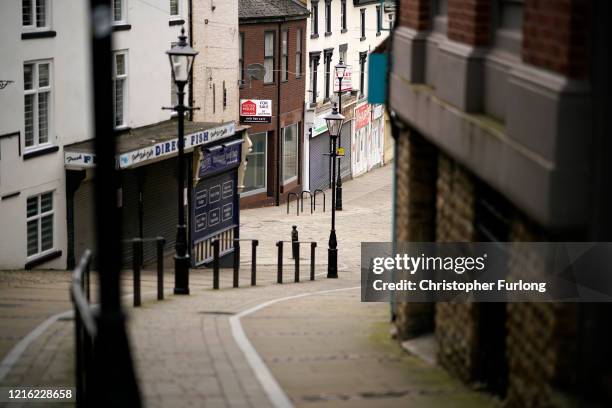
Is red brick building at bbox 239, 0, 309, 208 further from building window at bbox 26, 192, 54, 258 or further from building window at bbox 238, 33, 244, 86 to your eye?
building window at bbox 26, 192, 54, 258

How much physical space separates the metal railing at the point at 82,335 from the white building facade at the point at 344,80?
3718 cm

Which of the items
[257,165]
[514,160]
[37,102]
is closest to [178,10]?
[37,102]

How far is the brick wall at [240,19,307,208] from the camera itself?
41.3 metres

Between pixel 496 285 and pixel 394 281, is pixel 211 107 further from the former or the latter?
pixel 496 285

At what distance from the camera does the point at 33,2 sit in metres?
21.9

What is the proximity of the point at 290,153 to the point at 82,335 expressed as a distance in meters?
36.3

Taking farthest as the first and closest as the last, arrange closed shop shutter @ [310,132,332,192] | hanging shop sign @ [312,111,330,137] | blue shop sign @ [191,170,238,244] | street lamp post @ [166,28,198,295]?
closed shop shutter @ [310,132,332,192]
hanging shop sign @ [312,111,330,137]
blue shop sign @ [191,170,238,244]
street lamp post @ [166,28,198,295]

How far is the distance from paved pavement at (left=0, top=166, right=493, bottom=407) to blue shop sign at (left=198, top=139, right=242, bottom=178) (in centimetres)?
899

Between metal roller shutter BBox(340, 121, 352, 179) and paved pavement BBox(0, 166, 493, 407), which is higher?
paved pavement BBox(0, 166, 493, 407)

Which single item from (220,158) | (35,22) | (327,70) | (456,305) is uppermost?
(35,22)

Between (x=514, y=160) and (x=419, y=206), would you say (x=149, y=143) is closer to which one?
(x=419, y=206)

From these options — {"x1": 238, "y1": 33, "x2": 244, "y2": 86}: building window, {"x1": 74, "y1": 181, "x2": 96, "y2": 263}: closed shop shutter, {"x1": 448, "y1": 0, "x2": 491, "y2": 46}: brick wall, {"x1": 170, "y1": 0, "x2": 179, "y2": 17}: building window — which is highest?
{"x1": 170, "y1": 0, "x2": 179, "y2": 17}: building window

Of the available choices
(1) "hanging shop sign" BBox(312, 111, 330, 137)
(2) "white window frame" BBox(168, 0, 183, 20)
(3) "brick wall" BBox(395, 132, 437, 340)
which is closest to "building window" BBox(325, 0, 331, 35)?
(1) "hanging shop sign" BBox(312, 111, 330, 137)

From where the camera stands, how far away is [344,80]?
49.6 metres
